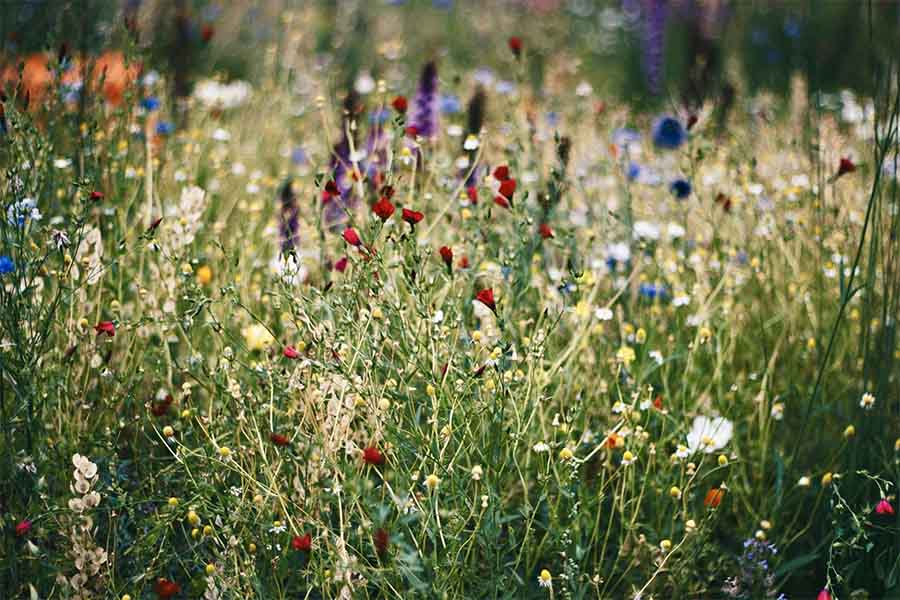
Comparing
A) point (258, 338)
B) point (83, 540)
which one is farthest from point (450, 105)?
point (83, 540)

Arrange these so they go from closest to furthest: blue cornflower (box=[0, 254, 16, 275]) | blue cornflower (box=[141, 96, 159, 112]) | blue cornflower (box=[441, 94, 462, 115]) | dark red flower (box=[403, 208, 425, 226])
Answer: dark red flower (box=[403, 208, 425, 226]) → blue cornflower (box=[0, 254, 16, 275]) → blue cornflower (box=[141, 96, 159, 112]) → blue cornflower (box=[441, 94, 462, 115])

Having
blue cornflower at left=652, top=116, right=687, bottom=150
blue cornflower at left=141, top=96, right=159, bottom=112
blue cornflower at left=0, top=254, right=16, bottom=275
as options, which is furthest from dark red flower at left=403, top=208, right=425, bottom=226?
blue cornflower at left=652, top=116, right=687, bottom=150

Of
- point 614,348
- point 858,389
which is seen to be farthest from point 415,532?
point 858,389

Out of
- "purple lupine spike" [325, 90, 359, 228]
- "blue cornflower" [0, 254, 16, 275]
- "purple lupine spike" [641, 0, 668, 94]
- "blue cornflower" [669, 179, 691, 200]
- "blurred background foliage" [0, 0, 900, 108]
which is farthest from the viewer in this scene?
"purple lupine spike" [641, 0, 668, 94]

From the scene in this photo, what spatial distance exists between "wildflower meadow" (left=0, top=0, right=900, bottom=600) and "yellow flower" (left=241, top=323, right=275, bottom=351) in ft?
0.06

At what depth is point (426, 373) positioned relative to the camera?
1.74m

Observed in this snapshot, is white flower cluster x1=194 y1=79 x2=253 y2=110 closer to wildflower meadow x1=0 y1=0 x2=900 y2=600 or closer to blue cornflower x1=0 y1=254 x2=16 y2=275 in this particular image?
wildflower meadow x1=0 y1=0 x2=900 y2=600

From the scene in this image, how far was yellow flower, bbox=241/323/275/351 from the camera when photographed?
6.90 ft

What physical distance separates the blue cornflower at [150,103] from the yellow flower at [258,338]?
1.19 m

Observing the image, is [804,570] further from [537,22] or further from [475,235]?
[537,22]

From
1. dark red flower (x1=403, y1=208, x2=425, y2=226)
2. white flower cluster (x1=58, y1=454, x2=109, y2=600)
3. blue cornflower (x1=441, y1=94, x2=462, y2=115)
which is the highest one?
dark red flower (x1=403, y1=208, x2=425, y2=226)

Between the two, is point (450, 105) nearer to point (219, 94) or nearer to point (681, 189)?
point (219, 94)

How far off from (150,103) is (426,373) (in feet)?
6.20

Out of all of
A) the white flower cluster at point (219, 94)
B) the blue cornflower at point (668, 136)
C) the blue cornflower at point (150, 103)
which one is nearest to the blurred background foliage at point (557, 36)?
the white flower cluster at point (219, 94)
